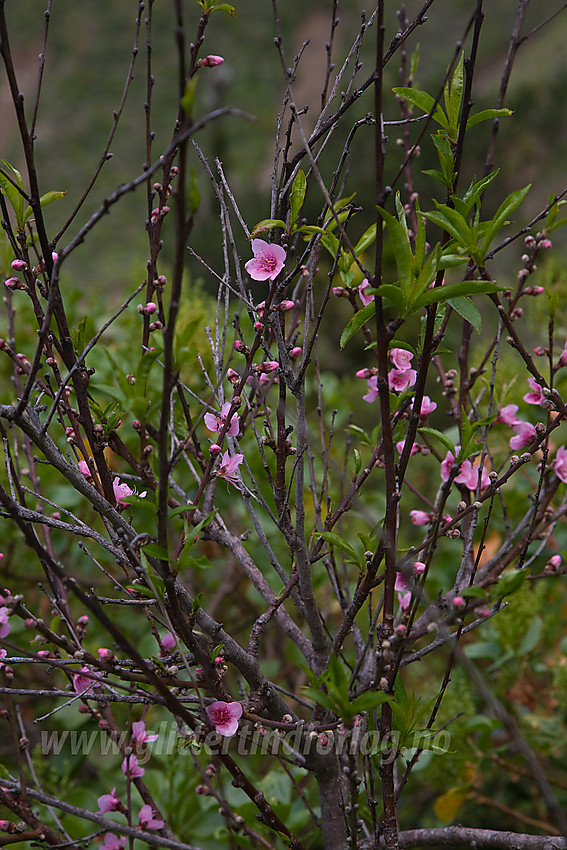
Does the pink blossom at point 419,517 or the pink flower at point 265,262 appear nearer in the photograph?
the pink flower at point 265,262

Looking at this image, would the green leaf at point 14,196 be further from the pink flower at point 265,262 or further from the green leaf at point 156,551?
the green leaf at point 156,551

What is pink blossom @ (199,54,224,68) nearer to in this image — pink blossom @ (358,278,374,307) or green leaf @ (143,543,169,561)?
pink blossom @ (358,278,374,307)

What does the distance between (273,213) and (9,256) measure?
43 cm

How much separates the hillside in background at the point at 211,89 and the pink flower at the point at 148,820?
688 centimetres

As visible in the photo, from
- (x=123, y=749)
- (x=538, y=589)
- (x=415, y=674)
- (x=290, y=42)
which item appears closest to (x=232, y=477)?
(x=123, y=749)

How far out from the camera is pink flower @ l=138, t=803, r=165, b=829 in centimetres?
96

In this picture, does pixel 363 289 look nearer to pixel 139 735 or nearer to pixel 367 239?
pixel 367 239

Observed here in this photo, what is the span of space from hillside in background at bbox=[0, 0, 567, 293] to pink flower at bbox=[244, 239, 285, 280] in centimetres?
676

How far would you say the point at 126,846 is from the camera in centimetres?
104

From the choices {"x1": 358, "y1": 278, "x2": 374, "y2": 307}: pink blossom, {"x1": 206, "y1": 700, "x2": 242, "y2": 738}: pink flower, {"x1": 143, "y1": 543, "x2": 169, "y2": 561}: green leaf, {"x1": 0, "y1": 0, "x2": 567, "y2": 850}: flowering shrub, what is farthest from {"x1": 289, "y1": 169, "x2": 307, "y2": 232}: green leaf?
{"x1": 206, "y1": 700, "x2": 242, "y2": 738}: pink flower

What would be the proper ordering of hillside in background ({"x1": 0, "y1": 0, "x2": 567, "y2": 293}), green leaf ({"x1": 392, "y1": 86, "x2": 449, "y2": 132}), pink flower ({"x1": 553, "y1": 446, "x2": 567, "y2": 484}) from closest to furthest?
green leaf ({"x1": 392, "y1": 86, "x2": 449, "y2": 132}), pink flower ({"x1": 553, "y1": 446, "x2": 567, "y2": 484}), hillside in background ({"x1": 0, "y1": 0, "x2": 567, "y2": 293})

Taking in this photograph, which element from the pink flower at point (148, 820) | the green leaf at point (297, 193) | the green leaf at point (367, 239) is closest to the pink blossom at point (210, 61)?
the green leaf at point (297, 193)

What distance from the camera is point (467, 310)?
0.71 metres

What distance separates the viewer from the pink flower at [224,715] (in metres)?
0.78
